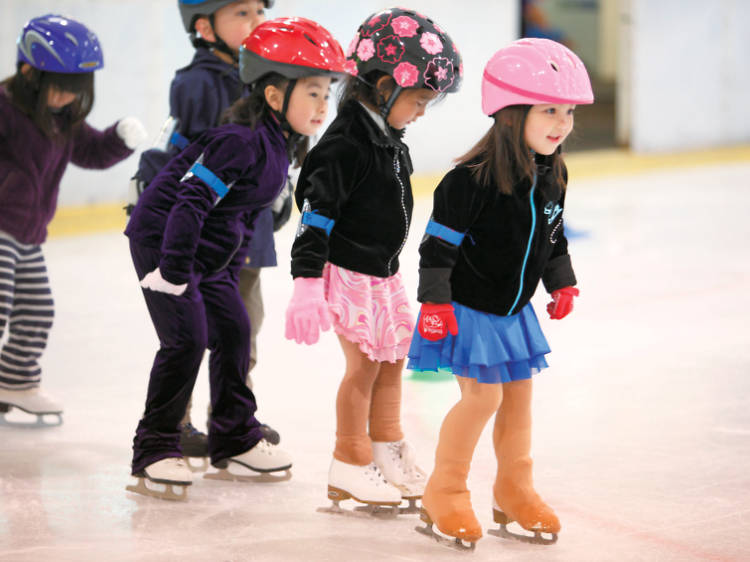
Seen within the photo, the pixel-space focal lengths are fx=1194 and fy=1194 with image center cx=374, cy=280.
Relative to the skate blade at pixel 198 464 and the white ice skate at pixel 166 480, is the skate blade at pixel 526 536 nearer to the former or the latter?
the white ice skate at pixel 166 480

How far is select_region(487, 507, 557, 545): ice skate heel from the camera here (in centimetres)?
312

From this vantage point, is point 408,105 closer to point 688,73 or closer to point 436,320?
point 436,320

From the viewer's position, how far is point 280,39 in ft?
10.8

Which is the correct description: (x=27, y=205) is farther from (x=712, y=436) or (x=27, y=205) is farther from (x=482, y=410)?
(x=712, y=436)

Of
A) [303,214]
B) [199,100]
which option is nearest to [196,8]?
[199,100]

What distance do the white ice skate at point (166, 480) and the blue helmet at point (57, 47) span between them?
134 cm

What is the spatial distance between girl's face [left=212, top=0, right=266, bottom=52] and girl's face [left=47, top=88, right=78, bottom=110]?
57cm

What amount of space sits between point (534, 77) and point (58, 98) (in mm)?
1789

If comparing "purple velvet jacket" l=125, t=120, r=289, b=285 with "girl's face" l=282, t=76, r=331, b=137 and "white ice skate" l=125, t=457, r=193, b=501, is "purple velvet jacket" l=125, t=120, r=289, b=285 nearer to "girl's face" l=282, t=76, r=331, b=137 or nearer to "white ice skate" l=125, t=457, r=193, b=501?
"girl's face" l=282, t=76, r=331, b=137

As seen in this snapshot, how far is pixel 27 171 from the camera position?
13.2 feet

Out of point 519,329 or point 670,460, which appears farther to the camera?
point 670,460

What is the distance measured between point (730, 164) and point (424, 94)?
8.78 meters

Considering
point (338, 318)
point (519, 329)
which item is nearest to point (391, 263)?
point (338, 318)

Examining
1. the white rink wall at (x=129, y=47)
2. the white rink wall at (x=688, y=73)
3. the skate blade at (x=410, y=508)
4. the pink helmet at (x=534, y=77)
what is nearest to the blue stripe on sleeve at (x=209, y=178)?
the pink helmet at (x=534, y=77)
